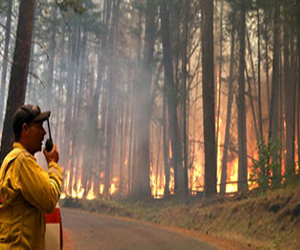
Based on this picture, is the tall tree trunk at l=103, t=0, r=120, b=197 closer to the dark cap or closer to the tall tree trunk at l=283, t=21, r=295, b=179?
the tall tree trunk at l=283, t=21, r=295, b=179

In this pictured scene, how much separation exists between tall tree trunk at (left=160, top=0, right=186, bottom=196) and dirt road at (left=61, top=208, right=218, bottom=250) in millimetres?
10724

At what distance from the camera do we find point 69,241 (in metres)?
10.9

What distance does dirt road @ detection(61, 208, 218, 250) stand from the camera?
1029 cm

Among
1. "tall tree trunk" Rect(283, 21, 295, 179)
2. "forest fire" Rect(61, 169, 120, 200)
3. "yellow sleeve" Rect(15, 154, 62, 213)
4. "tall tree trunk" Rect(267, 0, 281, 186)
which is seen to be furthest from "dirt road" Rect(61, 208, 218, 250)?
"forest fire" Rect(61, 169, 120, 200)

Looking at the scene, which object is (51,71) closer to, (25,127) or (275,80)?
(275,80)

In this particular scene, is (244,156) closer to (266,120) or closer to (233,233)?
(266,120)

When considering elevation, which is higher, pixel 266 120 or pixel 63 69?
pixel 63 69

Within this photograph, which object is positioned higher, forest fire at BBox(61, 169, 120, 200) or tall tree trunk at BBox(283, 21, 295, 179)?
tall tree trunk at BBox(283, 21, 295, 179)

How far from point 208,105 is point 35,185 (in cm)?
1750

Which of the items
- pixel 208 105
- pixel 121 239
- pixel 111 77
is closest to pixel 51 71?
pixel 111 77

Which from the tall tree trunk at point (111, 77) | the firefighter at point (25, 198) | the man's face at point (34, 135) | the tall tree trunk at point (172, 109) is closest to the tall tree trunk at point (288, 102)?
the tall tree trunk at point (172, 109)

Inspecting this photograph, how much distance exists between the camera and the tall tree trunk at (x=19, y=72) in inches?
439

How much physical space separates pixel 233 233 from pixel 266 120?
19.7 metres

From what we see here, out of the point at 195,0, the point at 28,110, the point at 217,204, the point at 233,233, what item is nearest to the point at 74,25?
the point at 195,0
